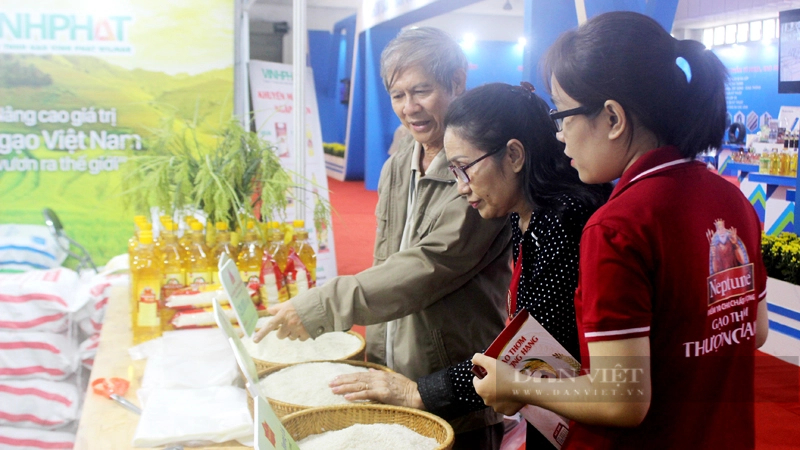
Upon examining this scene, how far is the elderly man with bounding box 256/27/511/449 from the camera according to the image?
1555 mm

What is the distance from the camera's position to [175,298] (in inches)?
Answer: 79.4

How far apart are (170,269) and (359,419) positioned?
95cm

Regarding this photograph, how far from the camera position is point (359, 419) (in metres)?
1.35

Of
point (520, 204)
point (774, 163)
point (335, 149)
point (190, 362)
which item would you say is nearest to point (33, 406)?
point (190, 362)

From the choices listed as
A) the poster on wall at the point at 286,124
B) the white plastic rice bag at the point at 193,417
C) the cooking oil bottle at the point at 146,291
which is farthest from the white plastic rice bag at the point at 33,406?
the poster on wall at the point at 286,124

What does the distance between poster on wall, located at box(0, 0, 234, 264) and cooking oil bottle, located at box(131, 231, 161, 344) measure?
2.23 meters

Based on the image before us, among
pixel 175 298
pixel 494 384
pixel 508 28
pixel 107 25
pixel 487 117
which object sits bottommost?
pixel 175 298

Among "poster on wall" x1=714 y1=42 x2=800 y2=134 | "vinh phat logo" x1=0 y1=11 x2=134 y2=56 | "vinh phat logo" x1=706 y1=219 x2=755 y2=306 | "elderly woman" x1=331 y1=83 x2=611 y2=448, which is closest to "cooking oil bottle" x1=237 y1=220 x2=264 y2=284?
"elderly woman" x1=331 y1=83 x2=611 y2=448

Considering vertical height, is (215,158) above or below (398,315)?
above

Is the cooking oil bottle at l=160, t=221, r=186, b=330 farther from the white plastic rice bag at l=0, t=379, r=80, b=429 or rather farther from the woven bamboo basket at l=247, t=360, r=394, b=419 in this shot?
the white plastic rice bag at l=0, t=379, r=80, b=429

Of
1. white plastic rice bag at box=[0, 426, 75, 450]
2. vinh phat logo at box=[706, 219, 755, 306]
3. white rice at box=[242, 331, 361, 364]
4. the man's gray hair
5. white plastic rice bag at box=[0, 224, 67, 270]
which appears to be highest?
the man's gray hair

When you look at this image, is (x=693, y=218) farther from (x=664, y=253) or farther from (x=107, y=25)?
(x=107, y=25)

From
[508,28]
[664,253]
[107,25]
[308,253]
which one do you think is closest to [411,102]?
[308,253]

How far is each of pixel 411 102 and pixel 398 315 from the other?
52 cm
